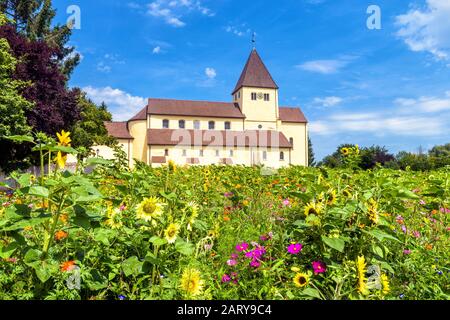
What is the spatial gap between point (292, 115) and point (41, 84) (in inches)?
1501

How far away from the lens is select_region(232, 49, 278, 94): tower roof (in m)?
50.5

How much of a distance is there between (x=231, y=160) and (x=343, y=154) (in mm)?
41294

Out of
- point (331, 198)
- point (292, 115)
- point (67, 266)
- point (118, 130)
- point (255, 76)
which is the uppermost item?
point (255, 76)

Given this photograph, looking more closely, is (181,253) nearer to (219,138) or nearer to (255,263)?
(255,263)

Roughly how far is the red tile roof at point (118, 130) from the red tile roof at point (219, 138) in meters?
2.96

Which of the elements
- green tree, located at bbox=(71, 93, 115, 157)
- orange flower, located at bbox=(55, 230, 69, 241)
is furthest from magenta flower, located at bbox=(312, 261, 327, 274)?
green tree, located at bbox=(71, 93, 115, 157)

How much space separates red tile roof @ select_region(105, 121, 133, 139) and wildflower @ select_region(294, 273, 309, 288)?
43935 mm

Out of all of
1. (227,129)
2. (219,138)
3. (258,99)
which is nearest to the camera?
(219,138)

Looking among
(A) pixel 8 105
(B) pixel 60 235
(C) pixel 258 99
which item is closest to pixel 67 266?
(B) pixel 60 235

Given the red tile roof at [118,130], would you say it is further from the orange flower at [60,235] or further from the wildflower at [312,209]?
the wildflower at [312,209]

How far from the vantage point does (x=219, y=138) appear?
46281 millimetres

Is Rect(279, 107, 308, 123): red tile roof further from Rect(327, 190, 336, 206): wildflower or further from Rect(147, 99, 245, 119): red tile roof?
Rect(327, 190, 336, 206): wildflower

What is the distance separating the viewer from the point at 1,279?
7.02 feet
